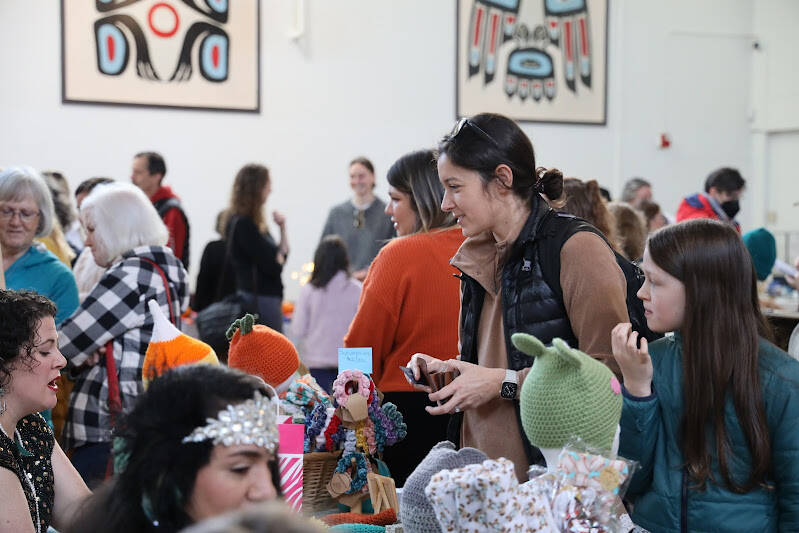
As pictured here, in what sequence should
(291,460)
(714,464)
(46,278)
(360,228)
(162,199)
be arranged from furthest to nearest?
(360,228) → (162,199) → (46,278) → (291,460) → (714,464)

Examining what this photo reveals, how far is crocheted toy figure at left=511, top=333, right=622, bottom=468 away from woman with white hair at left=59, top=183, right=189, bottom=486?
71.2 inches

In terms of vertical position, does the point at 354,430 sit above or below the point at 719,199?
below

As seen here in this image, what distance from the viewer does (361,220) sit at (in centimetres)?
690

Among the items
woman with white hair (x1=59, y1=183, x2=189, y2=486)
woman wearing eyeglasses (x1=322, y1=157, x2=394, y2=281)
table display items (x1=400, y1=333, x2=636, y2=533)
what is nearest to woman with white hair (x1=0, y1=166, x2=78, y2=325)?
woman with white hair (x1=59, y1=183, x2=189, y2=486)

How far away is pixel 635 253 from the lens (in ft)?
15.2

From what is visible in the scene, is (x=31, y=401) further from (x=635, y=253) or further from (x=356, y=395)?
(x=635, y=253)

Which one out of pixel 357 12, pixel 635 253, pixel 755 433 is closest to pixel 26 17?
pixel 357 12

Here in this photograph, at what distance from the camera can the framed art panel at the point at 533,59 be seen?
29.1ft

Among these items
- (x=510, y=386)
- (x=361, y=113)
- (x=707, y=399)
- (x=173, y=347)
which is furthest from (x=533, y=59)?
(x=707, y=399)

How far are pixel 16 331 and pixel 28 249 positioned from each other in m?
1.34

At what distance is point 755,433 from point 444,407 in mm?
Answer: 618

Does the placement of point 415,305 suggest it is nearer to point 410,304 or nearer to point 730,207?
point 410,304

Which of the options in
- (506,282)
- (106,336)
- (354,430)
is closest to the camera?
(506,282)

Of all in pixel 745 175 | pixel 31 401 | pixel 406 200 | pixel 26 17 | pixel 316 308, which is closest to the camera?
pixel 31 401
